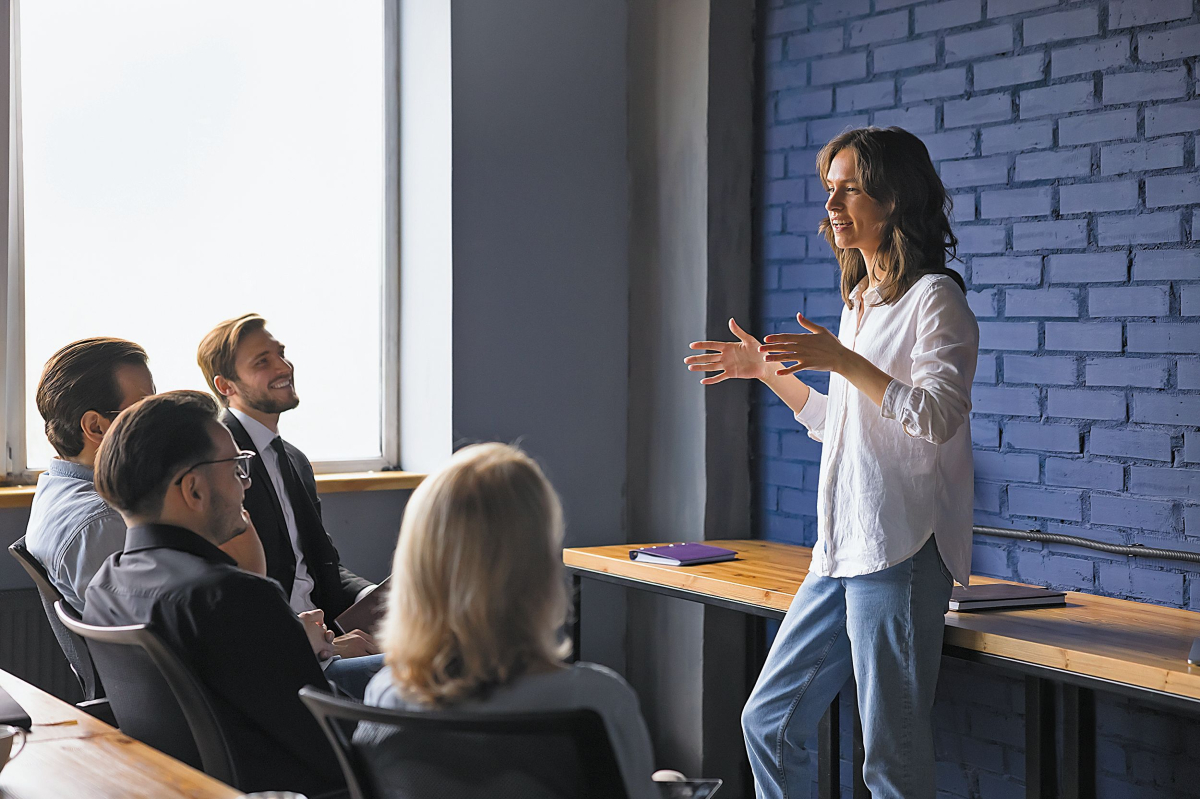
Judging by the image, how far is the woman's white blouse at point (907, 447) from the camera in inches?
83.7

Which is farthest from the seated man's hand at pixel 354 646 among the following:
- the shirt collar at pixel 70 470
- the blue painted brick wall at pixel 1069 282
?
the blue painted brick wall at pixel 1069 282

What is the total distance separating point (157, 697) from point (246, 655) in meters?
0.16

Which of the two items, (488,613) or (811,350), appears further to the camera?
(811,350)

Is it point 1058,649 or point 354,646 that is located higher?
point 1058,649

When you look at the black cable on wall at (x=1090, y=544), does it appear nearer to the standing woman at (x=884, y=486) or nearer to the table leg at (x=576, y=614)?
the standing woman at (x=884, y=486)

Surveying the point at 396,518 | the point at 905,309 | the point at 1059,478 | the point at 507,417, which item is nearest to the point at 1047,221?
the point at 1059,478

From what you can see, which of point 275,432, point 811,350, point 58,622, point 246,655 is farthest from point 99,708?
point 811,350

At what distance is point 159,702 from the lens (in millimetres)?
1701

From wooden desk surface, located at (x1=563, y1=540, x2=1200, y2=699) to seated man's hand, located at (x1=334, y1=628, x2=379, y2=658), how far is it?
817mm

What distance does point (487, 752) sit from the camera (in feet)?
3.70

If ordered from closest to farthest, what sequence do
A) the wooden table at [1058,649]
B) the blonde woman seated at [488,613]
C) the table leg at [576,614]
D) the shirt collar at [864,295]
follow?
the blonde woman seated at [488,613]
the wooden table at [1058,649]
the shirt collar at [864,295]
the table leg at [576,614]

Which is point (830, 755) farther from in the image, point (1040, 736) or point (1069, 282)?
point (1069, 282)

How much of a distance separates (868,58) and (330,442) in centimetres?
209

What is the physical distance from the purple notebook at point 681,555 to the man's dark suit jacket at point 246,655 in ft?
4.88
